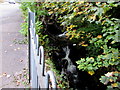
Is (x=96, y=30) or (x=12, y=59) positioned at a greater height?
(x=96, y=30)

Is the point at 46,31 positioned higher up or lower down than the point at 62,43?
higher up

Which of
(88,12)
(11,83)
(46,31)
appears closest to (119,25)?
(88,12)

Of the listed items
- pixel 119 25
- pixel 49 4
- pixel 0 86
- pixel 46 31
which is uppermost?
pixel 49 4

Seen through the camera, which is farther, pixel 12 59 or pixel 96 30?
pixel 12 59

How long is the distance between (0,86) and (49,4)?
6.83 feet

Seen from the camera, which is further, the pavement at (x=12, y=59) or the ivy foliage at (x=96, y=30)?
the pavement at (x=12, y=59)

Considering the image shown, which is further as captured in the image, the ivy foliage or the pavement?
the pavement

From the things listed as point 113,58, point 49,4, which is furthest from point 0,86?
point 49,4

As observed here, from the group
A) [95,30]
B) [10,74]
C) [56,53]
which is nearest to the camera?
[10,74]

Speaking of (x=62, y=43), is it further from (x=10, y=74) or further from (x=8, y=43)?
(x=10, y=74)

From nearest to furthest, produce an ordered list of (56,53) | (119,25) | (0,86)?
1. (119,25)
2. (0,86)
3. (56,53)

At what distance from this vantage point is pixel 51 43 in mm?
4891

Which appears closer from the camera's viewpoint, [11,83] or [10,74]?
[11,83]

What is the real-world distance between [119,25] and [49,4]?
6.51 feet
